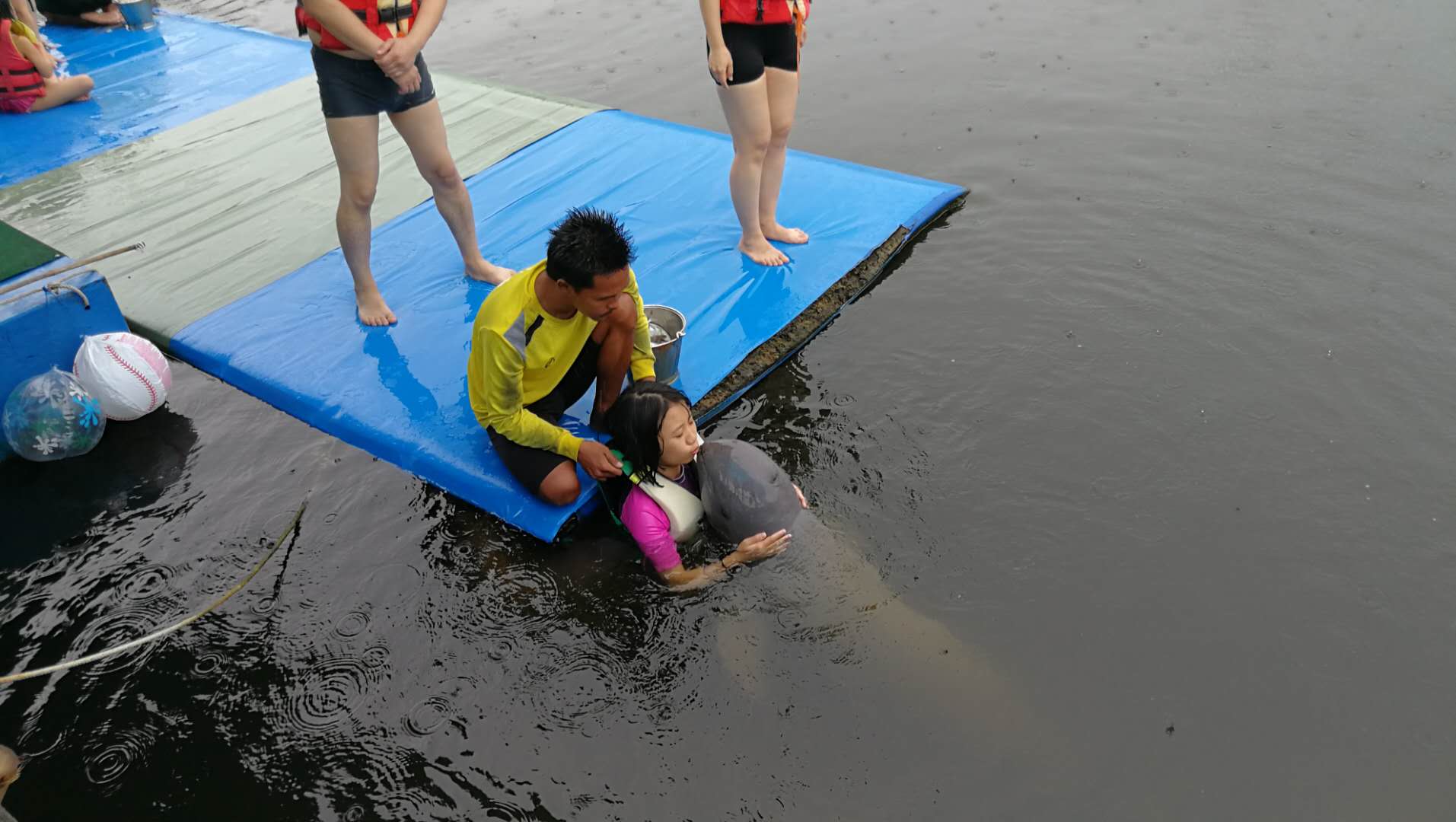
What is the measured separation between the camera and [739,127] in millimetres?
4520

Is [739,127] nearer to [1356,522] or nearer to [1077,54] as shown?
[1356,522]

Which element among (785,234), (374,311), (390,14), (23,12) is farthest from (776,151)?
(23,12)

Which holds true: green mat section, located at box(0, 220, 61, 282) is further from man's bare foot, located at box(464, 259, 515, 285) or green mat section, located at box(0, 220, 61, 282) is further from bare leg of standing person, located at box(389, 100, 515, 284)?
man's bare foot, located at box(464, 259, 515, 285)

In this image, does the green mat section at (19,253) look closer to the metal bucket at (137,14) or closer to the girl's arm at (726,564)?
the girl's arm at (726,564)

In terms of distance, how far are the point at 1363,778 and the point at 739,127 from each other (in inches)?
138

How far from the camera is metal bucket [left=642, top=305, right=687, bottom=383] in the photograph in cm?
393

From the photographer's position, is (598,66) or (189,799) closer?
(189,799)

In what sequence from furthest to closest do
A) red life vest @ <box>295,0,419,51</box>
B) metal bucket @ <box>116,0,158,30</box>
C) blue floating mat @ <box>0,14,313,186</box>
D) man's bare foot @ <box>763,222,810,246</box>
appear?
metal bucket @ <box>116,0,158,30</box> < blue floating mat @ <box>0,14,313,186</box> < man's bare foot @ <box>763,222,810,246</box> < red life vest @ <box>295,0,419,51</box>

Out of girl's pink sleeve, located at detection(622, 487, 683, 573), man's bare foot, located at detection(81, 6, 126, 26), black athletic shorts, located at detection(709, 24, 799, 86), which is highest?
black athletic shorts, located at detection(709, 24, 799, 86)

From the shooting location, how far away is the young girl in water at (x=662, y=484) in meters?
3.32

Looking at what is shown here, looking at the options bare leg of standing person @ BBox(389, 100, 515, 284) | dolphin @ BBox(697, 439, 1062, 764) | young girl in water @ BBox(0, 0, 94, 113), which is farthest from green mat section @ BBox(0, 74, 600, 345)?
dolphin @ BBox(697, 439, 1062, 764)

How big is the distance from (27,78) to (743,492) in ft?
20.9

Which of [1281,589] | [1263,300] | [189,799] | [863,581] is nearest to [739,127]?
[863,581]

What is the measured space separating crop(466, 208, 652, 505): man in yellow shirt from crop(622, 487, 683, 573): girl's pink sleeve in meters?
0.15
